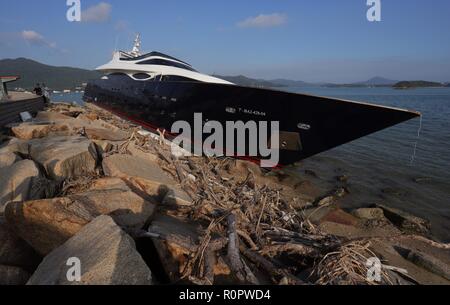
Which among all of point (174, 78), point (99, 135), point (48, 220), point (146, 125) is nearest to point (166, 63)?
point (174, 78)

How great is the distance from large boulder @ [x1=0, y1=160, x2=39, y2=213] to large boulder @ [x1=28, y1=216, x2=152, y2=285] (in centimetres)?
179

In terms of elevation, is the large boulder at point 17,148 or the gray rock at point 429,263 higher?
the large boulder at point 17,148

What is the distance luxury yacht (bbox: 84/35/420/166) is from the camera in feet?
27.9

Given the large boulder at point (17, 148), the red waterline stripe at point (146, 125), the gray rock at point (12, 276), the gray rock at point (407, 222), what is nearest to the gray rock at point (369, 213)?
the gray rock at point (407, 222)

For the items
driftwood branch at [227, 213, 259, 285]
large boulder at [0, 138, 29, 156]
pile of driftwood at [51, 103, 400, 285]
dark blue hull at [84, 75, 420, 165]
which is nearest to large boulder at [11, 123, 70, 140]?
large boulder at [0, 138, 29, 156]

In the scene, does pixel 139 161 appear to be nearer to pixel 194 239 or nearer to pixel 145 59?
pixel 194 239

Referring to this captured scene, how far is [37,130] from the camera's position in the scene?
820cm

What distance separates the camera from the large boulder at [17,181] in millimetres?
A: 4070

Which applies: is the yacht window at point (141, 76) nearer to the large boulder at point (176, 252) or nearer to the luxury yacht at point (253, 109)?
the luxury yacht at point (253, 109)

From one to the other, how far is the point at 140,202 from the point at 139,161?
6.80 ft

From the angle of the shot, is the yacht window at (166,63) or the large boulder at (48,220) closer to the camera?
the large boulder at (48,220)

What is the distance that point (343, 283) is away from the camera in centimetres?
281

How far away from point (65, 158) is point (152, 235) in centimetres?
283

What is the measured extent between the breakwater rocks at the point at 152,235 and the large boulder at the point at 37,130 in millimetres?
1802
